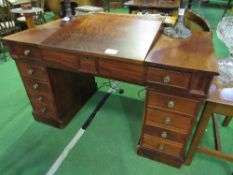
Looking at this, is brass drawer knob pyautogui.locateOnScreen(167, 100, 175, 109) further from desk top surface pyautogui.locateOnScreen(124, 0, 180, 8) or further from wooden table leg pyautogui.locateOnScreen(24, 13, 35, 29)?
desk top surface pyautogui.locateOnScreen(124, 0, 180, 8)

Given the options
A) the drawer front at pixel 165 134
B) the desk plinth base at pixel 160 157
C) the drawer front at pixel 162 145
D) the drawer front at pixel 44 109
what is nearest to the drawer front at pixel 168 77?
the drawer front at pixel 165 134

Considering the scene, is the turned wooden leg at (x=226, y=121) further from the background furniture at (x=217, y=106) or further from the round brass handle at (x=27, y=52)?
the round brass handle at (x=27, y=52)

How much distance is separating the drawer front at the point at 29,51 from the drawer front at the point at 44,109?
48 centimetres

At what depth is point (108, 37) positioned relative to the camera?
1.23m

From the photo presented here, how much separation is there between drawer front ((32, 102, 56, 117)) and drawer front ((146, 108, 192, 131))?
0.88 metres

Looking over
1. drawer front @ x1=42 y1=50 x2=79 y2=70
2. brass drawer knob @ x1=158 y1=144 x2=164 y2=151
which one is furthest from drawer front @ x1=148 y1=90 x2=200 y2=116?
drawer front @ x1=42 y1=50 x2=79 y2=70

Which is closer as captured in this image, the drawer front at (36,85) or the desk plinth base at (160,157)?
the desk plinth base at (160,157)

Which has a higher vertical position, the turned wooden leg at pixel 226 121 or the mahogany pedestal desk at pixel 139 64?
the mahogany pedestal desk at pixel 139 64

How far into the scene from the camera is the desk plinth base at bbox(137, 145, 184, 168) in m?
1.37

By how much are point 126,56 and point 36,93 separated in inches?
37.4

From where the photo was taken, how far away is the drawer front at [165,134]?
1.24 meters

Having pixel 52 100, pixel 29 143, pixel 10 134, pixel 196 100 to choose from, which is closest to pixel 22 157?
pixel 29 143

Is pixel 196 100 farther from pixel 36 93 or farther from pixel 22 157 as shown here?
pixel 22 157

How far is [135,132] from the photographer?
170cm
